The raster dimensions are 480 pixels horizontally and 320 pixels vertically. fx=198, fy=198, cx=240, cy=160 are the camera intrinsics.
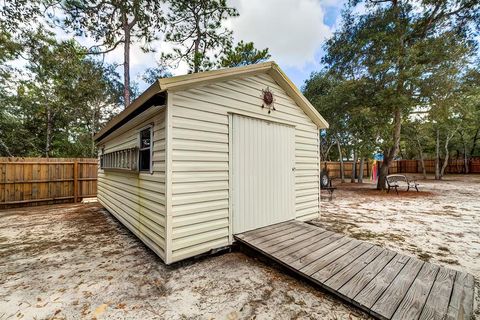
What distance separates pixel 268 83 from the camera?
12.7ft

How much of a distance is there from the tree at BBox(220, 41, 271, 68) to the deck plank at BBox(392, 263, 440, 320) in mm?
9493

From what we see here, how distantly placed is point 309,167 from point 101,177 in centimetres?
665

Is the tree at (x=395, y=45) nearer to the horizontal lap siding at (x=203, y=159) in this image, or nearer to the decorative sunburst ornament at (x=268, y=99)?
the decorative sunburst ornament at (x=268, y=99)

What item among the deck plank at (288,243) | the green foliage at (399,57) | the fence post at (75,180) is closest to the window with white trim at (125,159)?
the deck plank at (288,243)

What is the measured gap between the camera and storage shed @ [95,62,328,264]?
2707 millimetres

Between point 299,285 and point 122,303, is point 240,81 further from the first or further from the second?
point 122,303

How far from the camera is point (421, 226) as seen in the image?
4.36 meters

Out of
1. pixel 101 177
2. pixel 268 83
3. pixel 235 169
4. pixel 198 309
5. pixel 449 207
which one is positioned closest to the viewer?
pixel 198 309

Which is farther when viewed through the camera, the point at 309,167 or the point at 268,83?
the point at 309,167

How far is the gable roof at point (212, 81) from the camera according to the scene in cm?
255

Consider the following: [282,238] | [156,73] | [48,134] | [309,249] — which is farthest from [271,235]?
[48,134]

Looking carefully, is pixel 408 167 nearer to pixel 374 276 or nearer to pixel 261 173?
pixel 261 173

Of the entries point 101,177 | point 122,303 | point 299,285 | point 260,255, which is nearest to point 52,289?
point 122,303

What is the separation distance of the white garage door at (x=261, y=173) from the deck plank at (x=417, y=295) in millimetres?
2117
